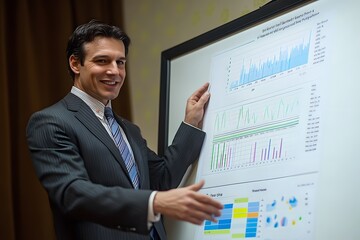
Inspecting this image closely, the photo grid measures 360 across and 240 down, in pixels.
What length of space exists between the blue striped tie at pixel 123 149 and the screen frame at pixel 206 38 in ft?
0.92

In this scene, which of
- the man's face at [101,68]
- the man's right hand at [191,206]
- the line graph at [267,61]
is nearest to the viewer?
the man's right hand at [191,206]

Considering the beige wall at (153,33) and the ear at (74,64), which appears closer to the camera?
the ear at (74,64)

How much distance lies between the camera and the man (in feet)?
4.30

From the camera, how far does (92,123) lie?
165 centimetres

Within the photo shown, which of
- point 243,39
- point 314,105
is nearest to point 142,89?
point 243,39

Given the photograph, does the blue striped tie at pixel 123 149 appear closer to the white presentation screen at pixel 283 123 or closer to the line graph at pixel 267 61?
the white presentation screen at pixel 283 123

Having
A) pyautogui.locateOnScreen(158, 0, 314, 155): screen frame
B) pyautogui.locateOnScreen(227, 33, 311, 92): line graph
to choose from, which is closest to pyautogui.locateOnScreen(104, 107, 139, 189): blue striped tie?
pyautogui.locateOnScreen(158, 0, 314, 155): screen frame

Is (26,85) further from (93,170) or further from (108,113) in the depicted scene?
(93,170)

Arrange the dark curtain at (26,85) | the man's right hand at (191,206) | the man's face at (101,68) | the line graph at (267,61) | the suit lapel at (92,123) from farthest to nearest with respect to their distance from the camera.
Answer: the dark curtain at (26,85) → the man's face at (101,68) → the suit lapel at (92,123) → the line graph at (267,61) → the man's right hand at (191,206)

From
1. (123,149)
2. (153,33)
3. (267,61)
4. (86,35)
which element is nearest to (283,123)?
(267,61)

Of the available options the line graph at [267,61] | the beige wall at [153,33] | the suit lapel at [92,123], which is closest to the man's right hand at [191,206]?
the suit lapel at [92,123]

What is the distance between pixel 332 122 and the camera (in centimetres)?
135

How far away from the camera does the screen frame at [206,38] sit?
1.59 metres

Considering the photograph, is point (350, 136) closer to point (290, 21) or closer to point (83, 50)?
point (290, 21)
